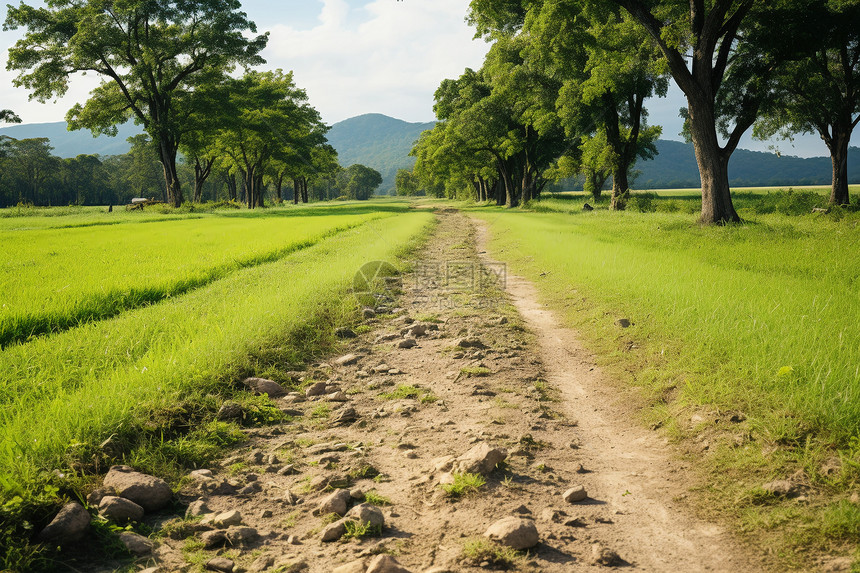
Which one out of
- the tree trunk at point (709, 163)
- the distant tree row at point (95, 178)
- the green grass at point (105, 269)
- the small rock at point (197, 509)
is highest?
the distant tree row at point (95, 178)

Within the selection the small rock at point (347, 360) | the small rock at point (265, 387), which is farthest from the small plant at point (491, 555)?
the small rock at point (347, 360)

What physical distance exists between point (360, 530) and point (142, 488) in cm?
141

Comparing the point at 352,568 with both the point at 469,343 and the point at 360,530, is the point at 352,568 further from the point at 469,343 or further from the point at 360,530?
the point at 469,343

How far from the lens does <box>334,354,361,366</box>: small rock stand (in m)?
5.95

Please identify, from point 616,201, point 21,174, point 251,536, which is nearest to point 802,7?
point 616,201

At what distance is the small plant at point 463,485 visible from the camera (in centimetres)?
316

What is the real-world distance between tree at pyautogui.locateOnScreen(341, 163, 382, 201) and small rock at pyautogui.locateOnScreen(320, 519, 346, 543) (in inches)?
6249

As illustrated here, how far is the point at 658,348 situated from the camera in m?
5.52

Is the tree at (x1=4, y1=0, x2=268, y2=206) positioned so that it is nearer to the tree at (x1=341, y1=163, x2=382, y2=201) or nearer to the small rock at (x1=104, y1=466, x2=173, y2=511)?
the small rock at (x1=104, y1=466, x2=173, y2=511)

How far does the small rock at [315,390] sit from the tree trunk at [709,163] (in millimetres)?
15686

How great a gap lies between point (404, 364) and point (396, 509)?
9.37ft

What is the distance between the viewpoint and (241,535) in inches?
110

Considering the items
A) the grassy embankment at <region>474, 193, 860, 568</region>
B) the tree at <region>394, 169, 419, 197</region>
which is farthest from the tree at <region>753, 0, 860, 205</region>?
the tree at <region>394, 169, 419, 197</region>

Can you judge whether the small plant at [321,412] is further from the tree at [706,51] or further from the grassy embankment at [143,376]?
the tree at [706,51]
